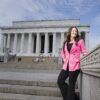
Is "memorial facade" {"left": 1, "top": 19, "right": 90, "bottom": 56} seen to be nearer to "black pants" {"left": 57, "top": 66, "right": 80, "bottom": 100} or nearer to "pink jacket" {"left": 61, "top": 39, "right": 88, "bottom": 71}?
"pink jacket" {"left": 61, "top": 39, "right": 88, "bottom": 71}

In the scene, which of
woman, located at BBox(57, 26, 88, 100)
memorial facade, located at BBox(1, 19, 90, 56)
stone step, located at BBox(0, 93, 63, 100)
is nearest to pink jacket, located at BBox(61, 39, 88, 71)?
woman, located at BBox(57, 26, 88, 100)

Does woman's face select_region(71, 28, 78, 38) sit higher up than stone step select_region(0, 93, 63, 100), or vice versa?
woman's face select_region(71, 28, 78, 38)

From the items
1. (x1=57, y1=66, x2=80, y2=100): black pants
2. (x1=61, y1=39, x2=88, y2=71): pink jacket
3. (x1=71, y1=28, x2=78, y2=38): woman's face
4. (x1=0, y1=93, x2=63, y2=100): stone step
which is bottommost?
(x1=0, y1=93, x2=63, y2=100): stone step

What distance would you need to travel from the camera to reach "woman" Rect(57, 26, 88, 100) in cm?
436

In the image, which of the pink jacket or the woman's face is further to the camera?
the woman's face

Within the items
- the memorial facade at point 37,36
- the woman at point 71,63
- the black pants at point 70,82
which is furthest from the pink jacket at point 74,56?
the memorial facade at point 37,36

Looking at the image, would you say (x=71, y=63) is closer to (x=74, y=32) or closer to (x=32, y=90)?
(x=74, y=32)

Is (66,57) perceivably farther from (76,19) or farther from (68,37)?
(76,19)

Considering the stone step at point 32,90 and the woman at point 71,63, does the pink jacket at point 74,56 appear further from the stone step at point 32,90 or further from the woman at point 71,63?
the stone step at point 32,90

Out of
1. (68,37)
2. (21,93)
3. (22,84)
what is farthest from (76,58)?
(22,84)

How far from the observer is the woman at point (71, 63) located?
4.36 m

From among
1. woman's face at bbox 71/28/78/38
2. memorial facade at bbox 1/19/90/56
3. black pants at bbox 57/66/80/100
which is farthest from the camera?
memorial facade at bbox 1/19/90/56

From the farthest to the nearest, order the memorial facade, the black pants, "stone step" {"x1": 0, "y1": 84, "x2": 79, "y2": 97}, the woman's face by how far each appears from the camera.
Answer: the memorial facade → "stone step" {"x1": 0, "y1": 84, "x2": 79, "y2": 97} → the woman's face → the black pants

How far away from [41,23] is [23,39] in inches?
288
